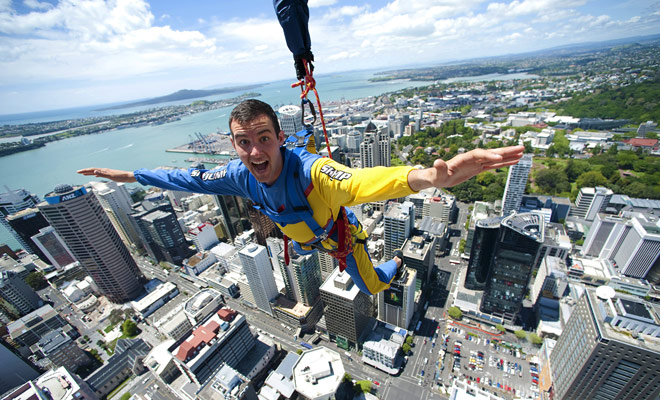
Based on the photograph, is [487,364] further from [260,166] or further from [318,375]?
[260,166]

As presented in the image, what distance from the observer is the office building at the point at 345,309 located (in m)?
16.4

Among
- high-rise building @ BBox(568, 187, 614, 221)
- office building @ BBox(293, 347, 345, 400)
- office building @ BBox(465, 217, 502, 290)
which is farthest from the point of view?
high-rise building @ BBox(568, 187, 614, 221)

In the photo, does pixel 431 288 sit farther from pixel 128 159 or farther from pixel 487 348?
pixel 128 159

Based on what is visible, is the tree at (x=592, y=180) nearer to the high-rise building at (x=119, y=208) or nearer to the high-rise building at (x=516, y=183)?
the high-rise building at (x=516, y=183)

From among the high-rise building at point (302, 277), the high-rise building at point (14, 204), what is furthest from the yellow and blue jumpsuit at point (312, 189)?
the high-rise building at point (14, 204)

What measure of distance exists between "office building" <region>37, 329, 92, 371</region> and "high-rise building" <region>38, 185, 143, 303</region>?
19.8ft

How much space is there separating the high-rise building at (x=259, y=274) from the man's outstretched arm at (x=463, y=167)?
19.1m

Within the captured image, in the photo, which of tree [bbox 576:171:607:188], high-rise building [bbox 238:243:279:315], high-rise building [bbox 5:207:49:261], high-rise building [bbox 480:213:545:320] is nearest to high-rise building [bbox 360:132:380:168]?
high-rise building [bbox 238:243:279:315]

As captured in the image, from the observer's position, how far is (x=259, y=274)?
2019cm

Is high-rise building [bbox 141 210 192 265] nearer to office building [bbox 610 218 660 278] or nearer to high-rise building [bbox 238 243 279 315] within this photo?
high-rise building [bbox 238 243 279 315]

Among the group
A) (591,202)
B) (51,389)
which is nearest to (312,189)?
(51,389)

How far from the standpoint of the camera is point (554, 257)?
20812mm

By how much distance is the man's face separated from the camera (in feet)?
7.55

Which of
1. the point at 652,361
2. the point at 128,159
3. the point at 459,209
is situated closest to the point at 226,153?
the point at 128,159
